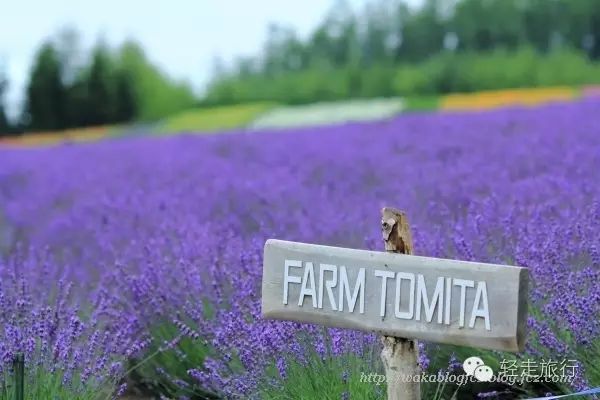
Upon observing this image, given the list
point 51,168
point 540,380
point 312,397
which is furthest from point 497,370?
point 51,168

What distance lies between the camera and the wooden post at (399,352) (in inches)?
90.0

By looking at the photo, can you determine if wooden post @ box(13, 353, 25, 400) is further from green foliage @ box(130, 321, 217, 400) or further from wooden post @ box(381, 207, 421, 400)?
wooden post @ box(381, 207, 421, 400)

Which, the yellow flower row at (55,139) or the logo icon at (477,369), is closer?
the logo icon at (477,369)

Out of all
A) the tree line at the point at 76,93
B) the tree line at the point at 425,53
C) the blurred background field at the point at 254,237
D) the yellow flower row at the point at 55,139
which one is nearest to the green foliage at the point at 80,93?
the tree line at the point at 76,93

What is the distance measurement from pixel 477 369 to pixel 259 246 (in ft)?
3.55

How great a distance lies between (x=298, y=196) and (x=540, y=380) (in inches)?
105

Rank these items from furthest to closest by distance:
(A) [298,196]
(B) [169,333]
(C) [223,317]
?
(A) [298,196], (B) [169,333], (C) [223,317]

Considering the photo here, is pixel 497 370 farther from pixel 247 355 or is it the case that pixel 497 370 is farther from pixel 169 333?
pixel 169 333

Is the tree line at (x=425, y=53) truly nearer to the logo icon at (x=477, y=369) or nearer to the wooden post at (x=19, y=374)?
the logo icon at (x=477, y=369)

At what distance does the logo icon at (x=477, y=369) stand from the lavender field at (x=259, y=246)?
0.07 m

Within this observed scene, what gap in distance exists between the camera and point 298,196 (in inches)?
209

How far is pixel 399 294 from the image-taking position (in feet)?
7.26

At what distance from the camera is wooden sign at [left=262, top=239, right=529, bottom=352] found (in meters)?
2.07

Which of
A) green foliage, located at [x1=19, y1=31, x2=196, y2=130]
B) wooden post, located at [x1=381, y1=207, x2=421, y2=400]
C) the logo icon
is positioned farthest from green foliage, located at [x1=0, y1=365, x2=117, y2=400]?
green foliage, located at [x1=19, y1=31, x2=196, y2=130]
